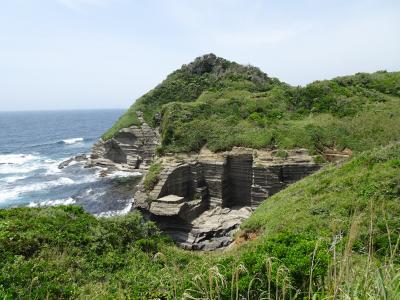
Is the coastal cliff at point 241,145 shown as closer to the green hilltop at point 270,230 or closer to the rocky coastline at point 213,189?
the rocky coastline at point 213,189

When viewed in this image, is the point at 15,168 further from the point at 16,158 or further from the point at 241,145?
the point at 241,145

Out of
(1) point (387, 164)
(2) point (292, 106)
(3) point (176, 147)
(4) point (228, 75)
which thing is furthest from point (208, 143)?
(4) point (228, 75)

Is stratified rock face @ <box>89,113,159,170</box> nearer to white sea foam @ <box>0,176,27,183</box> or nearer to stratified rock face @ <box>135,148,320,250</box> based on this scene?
white sea foam @ <box>0,176,27,183</box>

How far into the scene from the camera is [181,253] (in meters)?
16.6

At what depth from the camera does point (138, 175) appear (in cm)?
5138

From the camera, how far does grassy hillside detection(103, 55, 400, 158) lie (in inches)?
1387

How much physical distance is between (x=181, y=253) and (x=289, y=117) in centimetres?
3016

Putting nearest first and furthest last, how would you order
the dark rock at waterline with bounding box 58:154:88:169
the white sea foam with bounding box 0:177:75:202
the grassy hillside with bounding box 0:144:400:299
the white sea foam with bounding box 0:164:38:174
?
the grassy hillside with bounding box 0:144:400:299 < the white sea foam with bounding box 0:177:75:202 < the white sea foam with bounding box 0:164:38:174 < the dark rock at waterline with bounding box 58:154:88:169

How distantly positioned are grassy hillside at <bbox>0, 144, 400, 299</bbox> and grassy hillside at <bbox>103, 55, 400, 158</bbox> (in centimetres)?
1473

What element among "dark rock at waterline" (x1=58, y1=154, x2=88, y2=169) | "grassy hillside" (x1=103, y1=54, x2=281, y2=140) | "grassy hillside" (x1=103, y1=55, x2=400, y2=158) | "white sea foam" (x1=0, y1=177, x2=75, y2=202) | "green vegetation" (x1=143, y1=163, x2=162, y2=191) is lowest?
"white sea foam" (x1=0, y1=177, x2=75, y2=202)

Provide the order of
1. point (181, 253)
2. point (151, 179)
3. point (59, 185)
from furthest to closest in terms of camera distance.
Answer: point (59, 185) < point (151, 179) < point (181, 253)

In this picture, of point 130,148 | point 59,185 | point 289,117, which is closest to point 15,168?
point 59,185

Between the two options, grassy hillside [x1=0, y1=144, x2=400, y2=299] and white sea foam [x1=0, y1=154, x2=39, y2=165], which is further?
white sea foam [x1=0, y1=154, x2=39, y2=165]

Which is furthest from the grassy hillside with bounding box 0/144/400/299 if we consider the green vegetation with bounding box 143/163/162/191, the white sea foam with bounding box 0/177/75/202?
the white sea foam with bounding box 0/177/75/202
